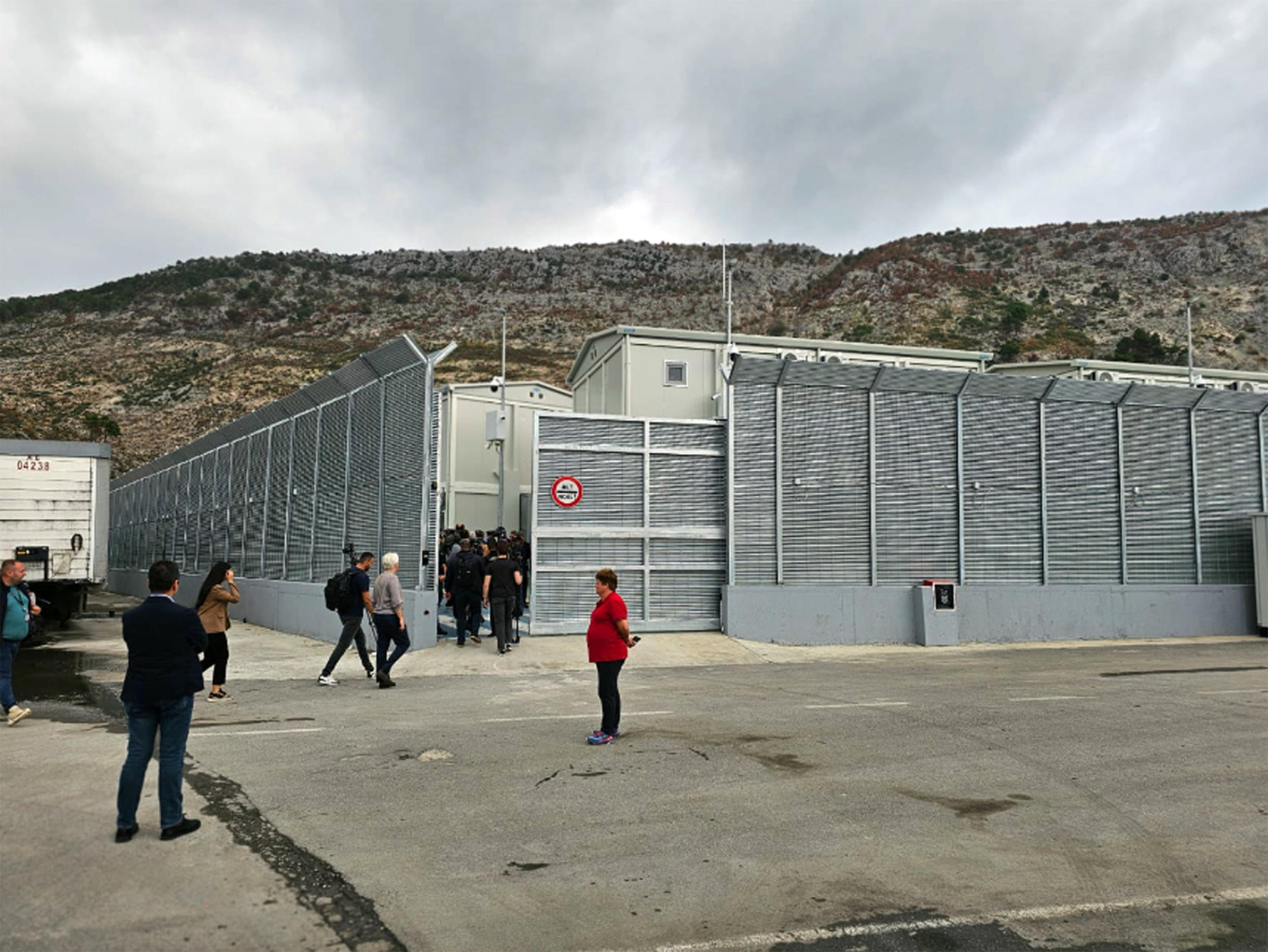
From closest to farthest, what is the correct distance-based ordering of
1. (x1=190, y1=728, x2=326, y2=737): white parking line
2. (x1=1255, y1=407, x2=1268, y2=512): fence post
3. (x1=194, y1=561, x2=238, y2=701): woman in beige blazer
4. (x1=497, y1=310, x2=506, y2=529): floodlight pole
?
(x1=190, y1=728, x2=326, y2=737): white parking line
(x1=194, y1=561, x2=238, y2=701): woman in beige blazer
(x1=1255, y1=407, x2=1268, y2=512): fence post
(x1=497, y1=310, x2=506, y2=529): floodlight pole

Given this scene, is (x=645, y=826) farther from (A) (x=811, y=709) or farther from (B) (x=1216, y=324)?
(B) (x=1216, y=324)

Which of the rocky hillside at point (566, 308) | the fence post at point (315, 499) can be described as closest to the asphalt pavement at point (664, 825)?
the fence post at point (315, 499)

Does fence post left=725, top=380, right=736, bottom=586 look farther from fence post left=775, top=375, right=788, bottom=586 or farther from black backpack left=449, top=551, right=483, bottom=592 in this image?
black backpack left=449, top=551, right=483, bottom=592

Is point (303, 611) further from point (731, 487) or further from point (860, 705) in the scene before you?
point (860, 705)

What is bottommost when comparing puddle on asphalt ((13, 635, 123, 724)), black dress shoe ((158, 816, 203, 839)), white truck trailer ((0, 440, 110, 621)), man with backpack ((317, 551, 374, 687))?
puddle on asphalt ((13, 635, 123, 724))

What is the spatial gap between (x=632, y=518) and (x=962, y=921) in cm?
1238

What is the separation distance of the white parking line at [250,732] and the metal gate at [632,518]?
7157 millimetres

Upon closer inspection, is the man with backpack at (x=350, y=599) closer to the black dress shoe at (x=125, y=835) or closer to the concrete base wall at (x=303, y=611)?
the concrete base wall at (x=303, y=611)

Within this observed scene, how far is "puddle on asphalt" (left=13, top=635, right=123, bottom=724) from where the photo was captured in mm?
9984

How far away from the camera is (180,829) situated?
17.9 ft

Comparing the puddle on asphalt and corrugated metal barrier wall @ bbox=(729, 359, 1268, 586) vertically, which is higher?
corrugated metal barrier wall @ bbox=(729, 359, 1268, 586)

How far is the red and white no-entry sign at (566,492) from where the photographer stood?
16172mm

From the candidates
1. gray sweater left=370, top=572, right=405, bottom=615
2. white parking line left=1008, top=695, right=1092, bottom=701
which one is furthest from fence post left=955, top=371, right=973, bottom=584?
gray sweater left=370, top=572, right=405, bottom=615

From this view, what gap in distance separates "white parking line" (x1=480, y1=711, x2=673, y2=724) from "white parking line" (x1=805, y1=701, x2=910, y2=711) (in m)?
1.53
